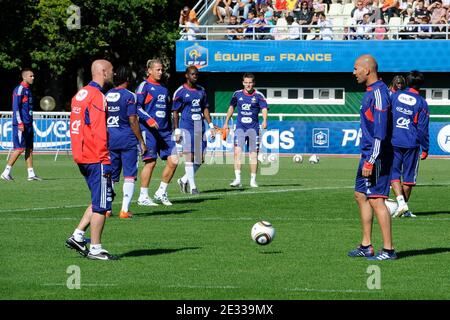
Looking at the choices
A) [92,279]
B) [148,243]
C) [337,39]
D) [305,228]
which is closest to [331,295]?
[92,279]

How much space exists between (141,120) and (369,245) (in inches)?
265

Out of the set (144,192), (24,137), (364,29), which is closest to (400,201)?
(144,192)

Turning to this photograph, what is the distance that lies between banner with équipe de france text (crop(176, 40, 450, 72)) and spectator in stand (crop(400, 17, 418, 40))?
402 millimetres

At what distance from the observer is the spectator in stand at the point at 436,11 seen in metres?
43.0

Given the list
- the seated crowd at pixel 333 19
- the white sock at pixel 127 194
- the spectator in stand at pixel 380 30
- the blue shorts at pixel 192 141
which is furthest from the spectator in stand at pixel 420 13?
the white sock at pixel 127 194

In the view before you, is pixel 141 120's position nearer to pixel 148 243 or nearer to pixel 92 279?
pixel 148 243

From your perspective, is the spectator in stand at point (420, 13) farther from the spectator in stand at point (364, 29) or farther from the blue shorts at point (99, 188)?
the blue shorts at point (99, 188)

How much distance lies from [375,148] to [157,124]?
22.8 feet

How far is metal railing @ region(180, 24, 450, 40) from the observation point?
141 ft

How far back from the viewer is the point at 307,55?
1748 inches

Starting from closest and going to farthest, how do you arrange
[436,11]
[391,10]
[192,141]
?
[192,141], [436,11], [391,10]

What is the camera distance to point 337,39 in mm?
44500

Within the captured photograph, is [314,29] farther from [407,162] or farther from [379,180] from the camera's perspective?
[379,180]

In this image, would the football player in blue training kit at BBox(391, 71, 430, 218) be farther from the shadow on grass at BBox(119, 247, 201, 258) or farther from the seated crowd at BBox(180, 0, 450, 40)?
the seated crowd at BBox(180, 0, 450, 40)
